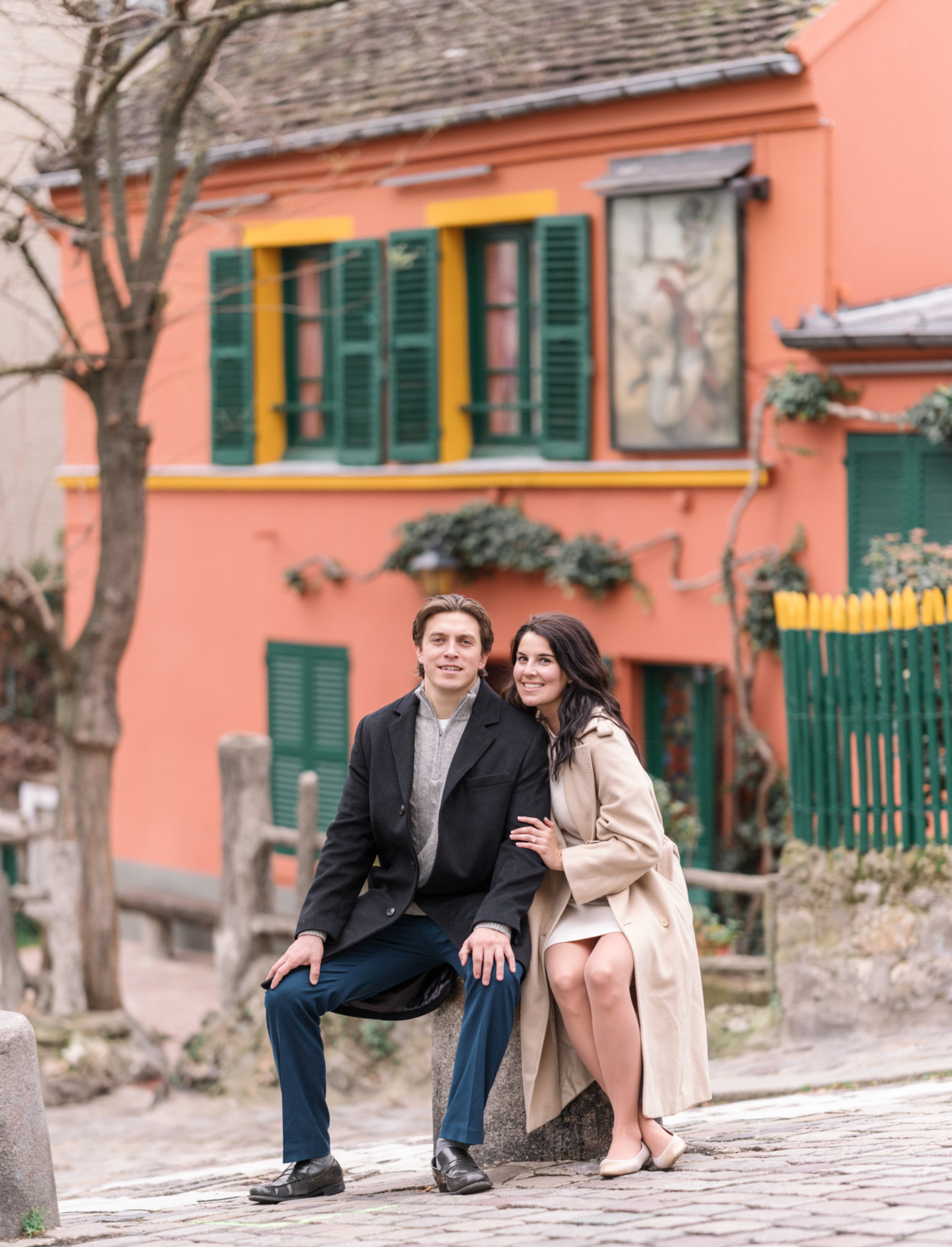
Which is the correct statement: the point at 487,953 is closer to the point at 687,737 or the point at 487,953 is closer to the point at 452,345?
the point at 687,737

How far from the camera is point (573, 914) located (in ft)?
16.7

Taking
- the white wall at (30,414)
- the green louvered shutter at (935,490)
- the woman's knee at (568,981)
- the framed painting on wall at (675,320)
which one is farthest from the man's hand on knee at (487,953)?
the white wall at (30,414)

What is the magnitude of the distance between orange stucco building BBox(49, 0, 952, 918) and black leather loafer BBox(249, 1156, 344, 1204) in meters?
7.04

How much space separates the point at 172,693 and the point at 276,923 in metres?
5.68

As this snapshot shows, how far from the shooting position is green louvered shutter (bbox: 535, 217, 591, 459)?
1280cm

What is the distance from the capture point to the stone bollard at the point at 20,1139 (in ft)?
15.9

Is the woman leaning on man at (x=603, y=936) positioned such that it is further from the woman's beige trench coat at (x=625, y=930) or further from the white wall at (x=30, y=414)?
the white wall at (x=30, y=414)

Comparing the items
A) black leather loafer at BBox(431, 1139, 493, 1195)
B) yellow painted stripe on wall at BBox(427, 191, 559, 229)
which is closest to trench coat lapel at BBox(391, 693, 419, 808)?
black leather loafer at BBox(431, 1139, 493, 1195)

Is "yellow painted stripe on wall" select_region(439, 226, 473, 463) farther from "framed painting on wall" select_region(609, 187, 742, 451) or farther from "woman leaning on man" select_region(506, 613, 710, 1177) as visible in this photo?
"woman leaning on man" select_region(506, 613, 710, 1177)

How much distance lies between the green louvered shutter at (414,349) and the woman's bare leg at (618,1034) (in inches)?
365

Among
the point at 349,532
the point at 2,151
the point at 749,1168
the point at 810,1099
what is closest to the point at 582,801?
the point at 749,1168

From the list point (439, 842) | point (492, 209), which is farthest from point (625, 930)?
point (492, 209)

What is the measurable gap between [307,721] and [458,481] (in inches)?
106

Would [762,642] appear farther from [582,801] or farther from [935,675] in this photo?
[582,801]
